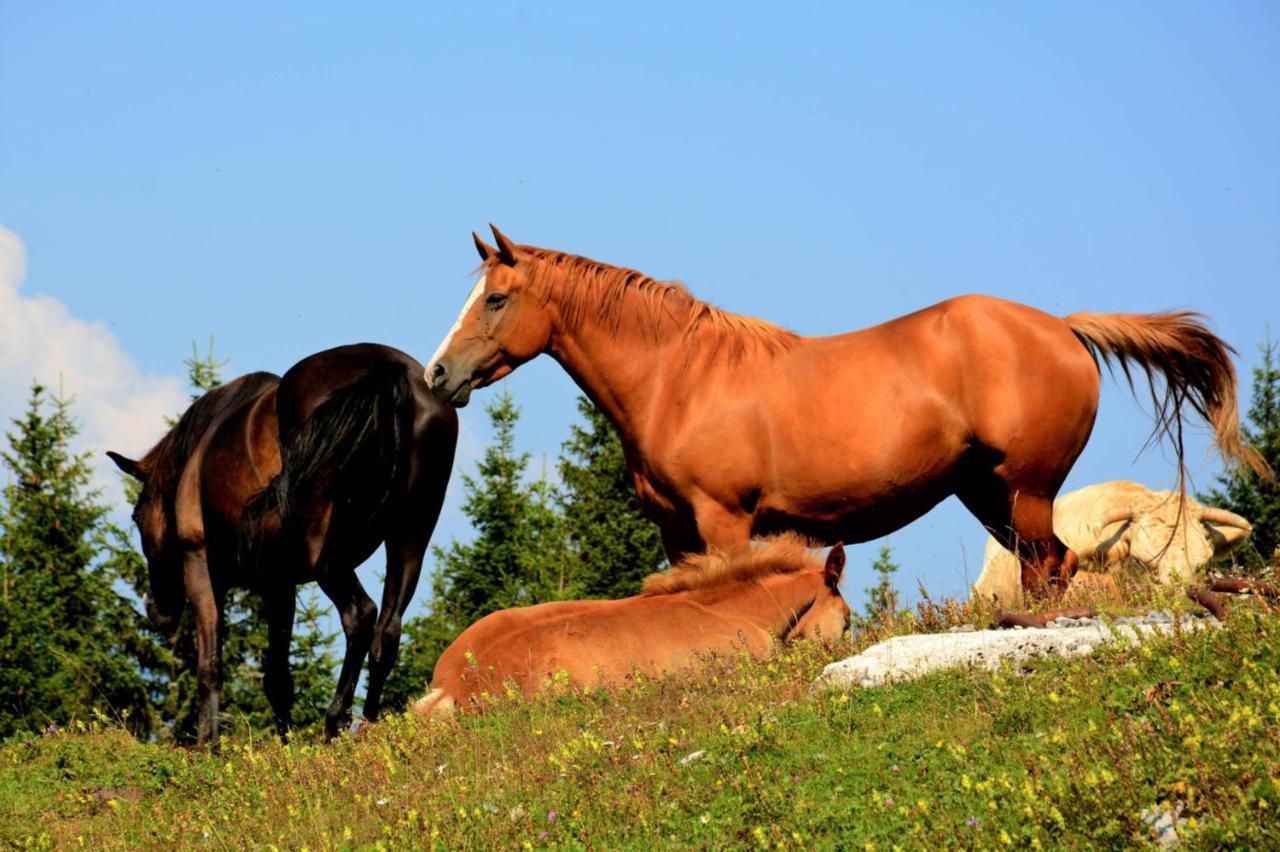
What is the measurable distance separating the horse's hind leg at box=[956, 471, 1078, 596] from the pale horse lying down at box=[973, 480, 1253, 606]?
5.86m

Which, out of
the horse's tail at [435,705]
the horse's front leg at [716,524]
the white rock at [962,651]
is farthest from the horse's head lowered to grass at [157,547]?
the white rock at [962,651]

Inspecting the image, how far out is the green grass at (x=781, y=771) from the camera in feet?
18.8

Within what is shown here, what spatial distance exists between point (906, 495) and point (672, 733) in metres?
4.04

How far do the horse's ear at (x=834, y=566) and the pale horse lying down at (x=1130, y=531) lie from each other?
7317 millimetres

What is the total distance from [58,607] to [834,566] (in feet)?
59.1

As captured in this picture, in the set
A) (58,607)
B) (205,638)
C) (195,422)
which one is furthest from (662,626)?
(58,607)

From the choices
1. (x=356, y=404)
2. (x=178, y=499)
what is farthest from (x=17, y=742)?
(x=356, y=404)

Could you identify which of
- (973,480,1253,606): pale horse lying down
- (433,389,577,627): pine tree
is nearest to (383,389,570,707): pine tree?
(433,389,577,627): pine tree

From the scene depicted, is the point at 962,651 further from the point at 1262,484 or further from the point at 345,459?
the point at 1262,484

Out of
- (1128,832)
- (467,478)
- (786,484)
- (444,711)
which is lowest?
(1128,832)

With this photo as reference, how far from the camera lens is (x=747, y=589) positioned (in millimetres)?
10750

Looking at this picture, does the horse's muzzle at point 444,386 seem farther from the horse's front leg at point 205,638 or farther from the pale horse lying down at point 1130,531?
the pale horse lying down at point 1130,531

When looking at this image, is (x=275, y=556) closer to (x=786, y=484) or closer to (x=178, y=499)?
(x=178, y=499)

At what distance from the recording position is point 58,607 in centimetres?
2459
